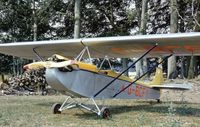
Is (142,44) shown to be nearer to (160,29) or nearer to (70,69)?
(70,69)

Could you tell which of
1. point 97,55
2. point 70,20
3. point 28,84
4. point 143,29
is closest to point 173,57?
point 143,29

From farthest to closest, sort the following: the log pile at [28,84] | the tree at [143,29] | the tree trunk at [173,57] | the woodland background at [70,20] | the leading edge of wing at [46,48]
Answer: the woodland background at [70,20] < the tree at [143,29] < the tree trunk at [173,57] < the log pile at [28,84] < the leading edge of wing at [46,48]

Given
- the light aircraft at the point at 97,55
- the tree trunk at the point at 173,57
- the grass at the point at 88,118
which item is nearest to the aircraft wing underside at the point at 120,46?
the light aircraft at the point at 97,55

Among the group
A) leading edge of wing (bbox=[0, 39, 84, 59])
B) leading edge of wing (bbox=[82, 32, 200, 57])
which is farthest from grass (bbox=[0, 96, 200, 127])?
leading edge of wing (bbox=[0, 39, 84, 59])

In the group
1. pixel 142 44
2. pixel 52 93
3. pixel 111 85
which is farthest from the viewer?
pixel 52 93

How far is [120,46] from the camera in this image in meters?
10.8

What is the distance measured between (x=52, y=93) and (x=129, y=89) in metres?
7.44

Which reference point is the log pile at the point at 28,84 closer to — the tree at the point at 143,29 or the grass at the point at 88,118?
the tree at the point at 143,29

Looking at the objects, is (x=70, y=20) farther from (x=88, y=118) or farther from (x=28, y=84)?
(x=88, y=118)

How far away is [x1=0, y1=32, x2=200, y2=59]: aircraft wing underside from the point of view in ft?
31.3

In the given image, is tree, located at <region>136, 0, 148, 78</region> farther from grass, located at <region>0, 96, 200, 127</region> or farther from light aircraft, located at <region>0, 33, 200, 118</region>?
grass, located at <region>0, 96, 200, 127</region>

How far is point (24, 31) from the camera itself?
35156 millimetres

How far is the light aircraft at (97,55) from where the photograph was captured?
9.35m

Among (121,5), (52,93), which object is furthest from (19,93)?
(121,5)
